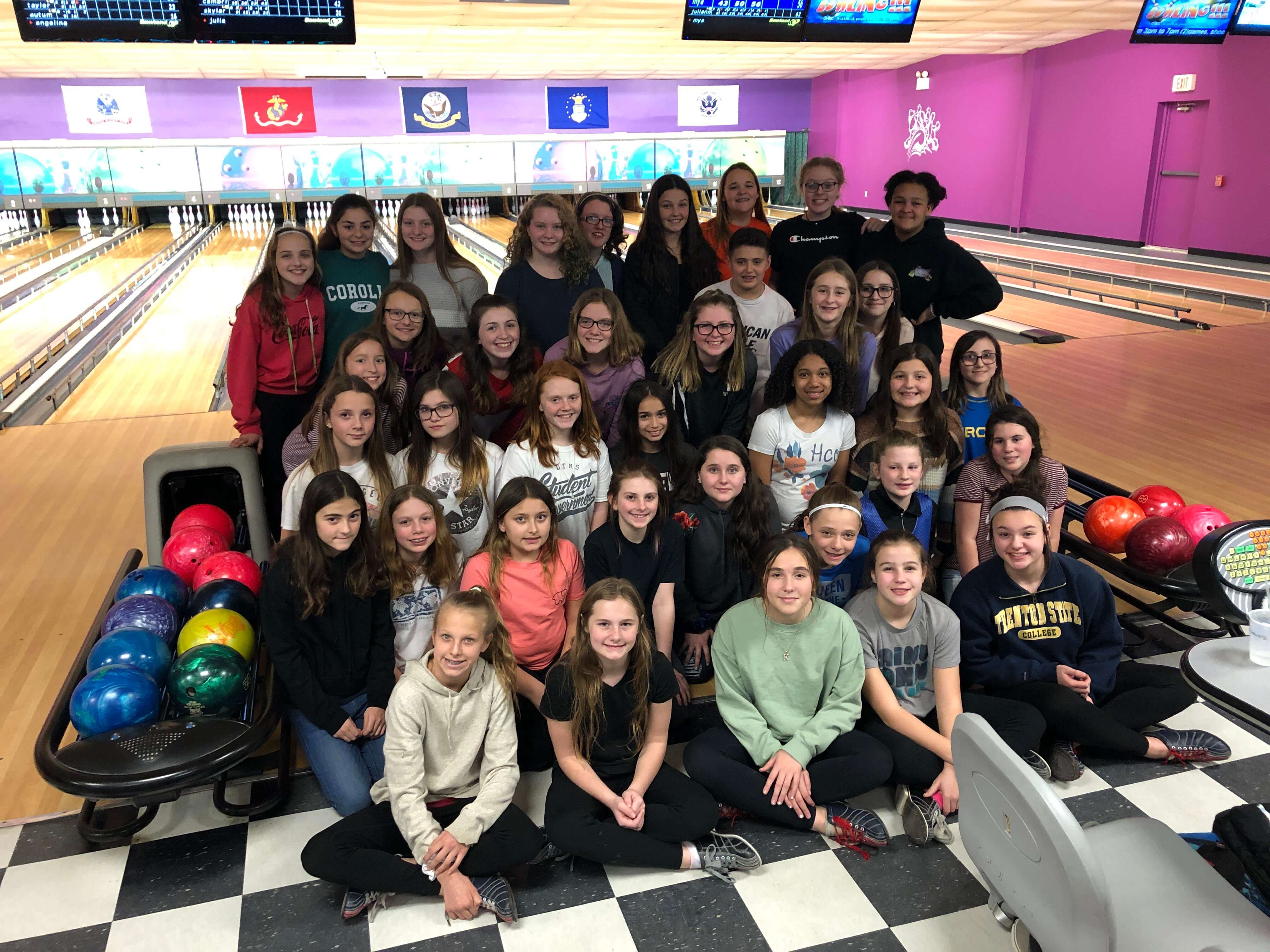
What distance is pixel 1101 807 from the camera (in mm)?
1599

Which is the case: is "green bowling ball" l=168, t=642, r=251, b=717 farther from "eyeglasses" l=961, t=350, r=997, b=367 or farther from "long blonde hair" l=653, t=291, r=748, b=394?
"eyeglasses" l=961, t=350, r=997, b=367

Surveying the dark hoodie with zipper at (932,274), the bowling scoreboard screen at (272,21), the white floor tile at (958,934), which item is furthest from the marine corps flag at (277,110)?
the white floor tile at (958,934)

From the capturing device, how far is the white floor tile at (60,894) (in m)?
1.39

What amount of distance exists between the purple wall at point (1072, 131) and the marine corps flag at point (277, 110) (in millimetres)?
6654

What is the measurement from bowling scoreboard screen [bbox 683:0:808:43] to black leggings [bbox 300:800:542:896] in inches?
124

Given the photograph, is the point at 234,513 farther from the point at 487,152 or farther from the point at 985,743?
the point at 487,152

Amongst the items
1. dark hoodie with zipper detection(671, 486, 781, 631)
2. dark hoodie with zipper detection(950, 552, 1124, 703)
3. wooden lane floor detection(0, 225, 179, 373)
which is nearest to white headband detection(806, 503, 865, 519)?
dark hoodie with zipper detection(671, 486, 781, 631)

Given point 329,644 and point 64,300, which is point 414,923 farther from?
point 64,300

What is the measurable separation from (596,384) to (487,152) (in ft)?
31.7

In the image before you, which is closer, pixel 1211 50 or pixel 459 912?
pixel 459 912

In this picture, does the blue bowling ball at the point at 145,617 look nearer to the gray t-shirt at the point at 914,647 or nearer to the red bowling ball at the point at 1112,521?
the gray t-shirt at the point at 914,647

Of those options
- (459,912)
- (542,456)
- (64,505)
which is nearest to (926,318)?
(542,456)

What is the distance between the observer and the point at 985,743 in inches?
38.6

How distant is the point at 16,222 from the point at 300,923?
1068cm
